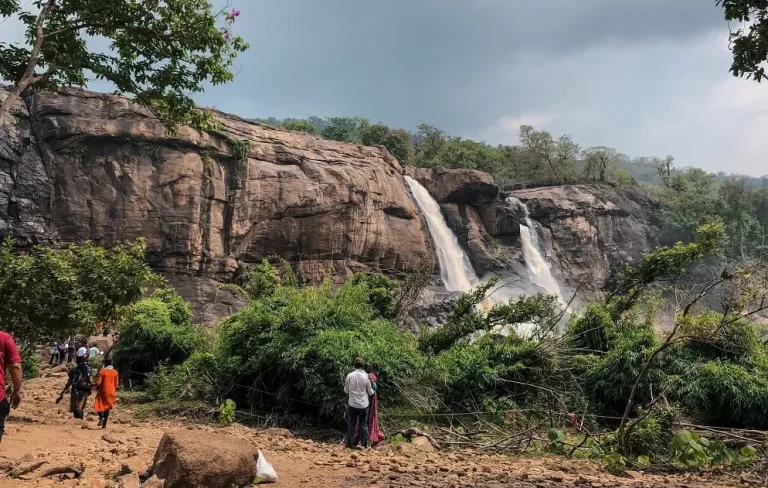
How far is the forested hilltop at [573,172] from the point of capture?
151 ft

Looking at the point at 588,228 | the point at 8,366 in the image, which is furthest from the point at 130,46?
the point at 588,228

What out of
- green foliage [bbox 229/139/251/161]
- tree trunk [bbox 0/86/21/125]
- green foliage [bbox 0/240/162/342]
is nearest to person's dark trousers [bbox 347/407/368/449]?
green foliage [bbox 0/240/162/342]

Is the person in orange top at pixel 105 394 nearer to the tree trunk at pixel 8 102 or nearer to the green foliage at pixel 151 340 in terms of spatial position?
the tree trunk at pixel 8 102

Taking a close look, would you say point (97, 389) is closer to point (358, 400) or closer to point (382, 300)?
point (358, 400)

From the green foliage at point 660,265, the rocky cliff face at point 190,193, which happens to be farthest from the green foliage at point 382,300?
the rocky cliff face at point 190,193

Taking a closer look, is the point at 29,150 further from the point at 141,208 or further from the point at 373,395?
the point at 373,395

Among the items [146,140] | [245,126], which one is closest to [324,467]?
[146,140]

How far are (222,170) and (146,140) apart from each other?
11.3 ft

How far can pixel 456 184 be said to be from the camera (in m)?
34.4

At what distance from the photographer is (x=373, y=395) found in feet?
27.0

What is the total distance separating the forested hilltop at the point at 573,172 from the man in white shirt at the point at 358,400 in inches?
1471

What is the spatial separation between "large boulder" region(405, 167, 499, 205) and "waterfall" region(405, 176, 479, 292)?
575 millimetres

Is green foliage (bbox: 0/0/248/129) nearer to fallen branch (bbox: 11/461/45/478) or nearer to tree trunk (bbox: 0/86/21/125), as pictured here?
tree trunk (bbox: 0/86/21/125)

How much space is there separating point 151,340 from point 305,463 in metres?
9.83
